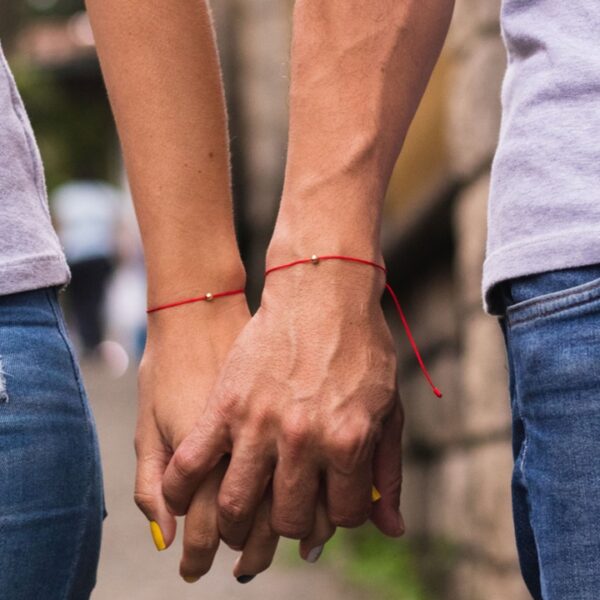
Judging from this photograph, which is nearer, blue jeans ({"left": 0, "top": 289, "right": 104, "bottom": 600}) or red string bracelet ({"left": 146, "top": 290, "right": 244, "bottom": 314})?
blue jeans ({"left": 0, "top": 289, "right": 104, "bottom": 600})

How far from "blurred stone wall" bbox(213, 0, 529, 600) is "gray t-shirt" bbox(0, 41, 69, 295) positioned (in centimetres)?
52

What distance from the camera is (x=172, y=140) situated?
5.55 ft

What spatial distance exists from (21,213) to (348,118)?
378mm

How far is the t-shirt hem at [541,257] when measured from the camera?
1224 mm

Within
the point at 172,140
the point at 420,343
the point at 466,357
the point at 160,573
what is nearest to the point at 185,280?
the point at 172,140

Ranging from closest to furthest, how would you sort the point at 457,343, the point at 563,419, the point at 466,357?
the point at 563,419
the point at 466,357
the point at 457,343

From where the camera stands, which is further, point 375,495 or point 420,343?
point 420,343

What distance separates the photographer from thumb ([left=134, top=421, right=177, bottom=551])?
5.34 ft

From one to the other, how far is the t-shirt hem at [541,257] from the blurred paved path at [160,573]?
362 centimetres

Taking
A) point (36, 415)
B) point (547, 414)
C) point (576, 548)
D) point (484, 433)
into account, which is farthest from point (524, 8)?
point (484, 433)

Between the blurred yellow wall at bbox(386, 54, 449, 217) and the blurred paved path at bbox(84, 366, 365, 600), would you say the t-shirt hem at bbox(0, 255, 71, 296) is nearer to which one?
the blurred yellow wall at bbox(386, 54, 449, 217)

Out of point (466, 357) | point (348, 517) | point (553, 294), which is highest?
point (553, 294)

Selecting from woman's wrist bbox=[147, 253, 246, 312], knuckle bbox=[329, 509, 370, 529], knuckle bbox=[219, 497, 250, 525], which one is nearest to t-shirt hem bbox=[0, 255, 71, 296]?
woman's wrist bbox=[147, 253, 246, 312]

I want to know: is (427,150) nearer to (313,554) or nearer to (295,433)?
(313,554)
